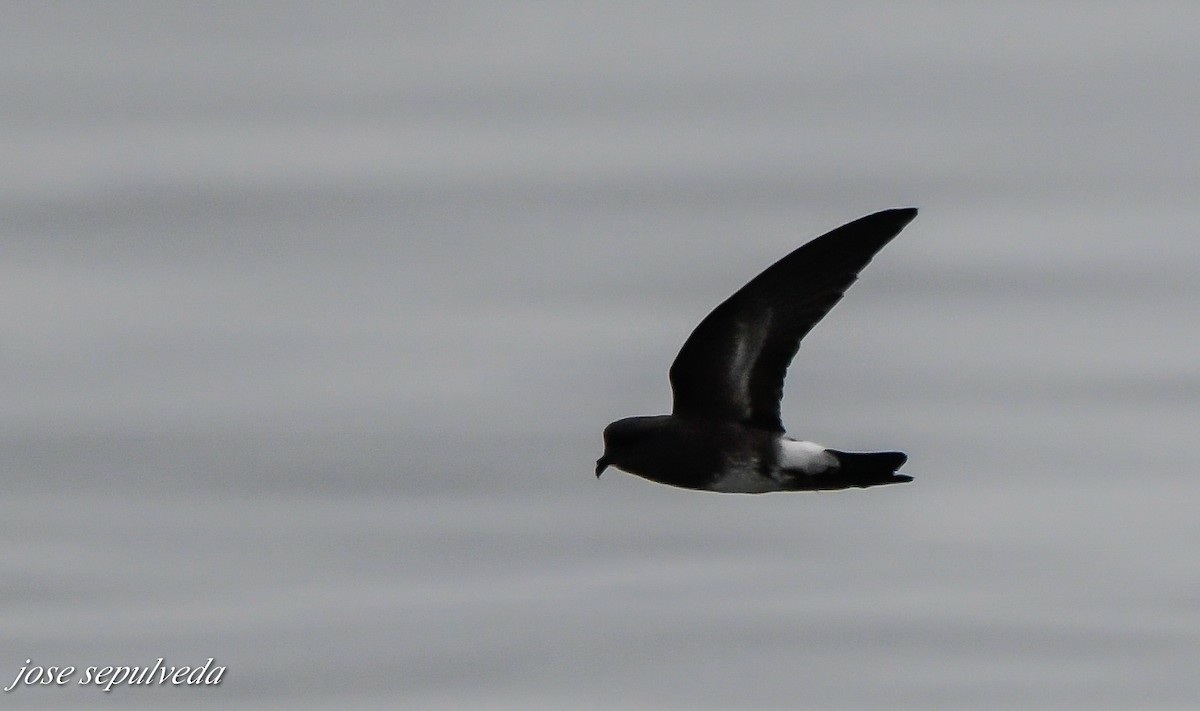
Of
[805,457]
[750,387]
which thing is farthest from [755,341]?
[805,457]

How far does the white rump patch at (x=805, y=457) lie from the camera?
6.90 meters

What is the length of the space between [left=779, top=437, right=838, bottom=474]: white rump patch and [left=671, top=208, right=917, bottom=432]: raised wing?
275mm


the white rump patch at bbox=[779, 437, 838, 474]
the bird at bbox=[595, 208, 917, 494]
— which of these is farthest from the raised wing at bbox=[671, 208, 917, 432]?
the white rump patch at bbox=[779, 437, 838, 474]

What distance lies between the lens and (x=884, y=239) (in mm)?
7043

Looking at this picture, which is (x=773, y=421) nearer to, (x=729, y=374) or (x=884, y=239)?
(x=729, y=374)

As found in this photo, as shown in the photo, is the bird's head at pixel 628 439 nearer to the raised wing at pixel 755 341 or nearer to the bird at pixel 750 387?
the bird at pixel 750 387

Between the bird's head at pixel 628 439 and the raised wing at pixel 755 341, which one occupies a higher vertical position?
the raised wing at pixel 755 341

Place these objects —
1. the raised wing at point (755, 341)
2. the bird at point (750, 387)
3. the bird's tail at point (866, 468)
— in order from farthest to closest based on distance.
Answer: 1. the raised wing at point (755, 341)
2. the bird at point (750, 387)
3. the bird's tail at point (866, 468)

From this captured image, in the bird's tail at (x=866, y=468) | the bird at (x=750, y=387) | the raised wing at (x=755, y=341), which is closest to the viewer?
the bird's tail at (x=866, y=468)

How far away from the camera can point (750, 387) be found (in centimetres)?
736

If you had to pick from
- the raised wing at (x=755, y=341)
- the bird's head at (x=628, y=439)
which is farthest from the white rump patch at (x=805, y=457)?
the bird's head at (x=628, y=439)

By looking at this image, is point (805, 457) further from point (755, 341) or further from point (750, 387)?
point (755, 341)

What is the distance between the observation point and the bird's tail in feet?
22.2

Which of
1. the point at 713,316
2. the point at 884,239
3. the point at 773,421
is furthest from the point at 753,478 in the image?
the point at 884,239
